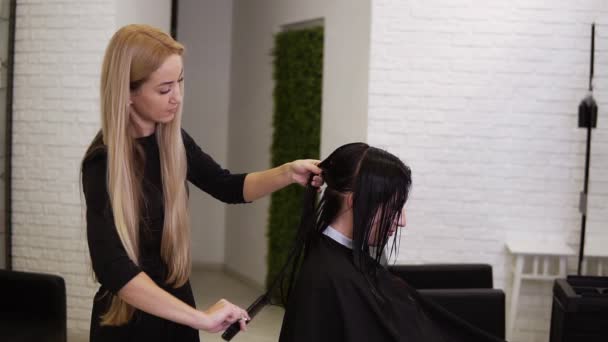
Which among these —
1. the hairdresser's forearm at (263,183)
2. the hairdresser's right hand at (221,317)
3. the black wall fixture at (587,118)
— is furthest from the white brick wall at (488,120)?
the hairdresser's right hand at (221,317)

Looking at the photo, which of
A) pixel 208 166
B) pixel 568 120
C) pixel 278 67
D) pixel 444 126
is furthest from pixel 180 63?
pixel 278 67

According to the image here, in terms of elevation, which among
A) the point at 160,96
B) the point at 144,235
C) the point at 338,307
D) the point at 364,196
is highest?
the point at 160,96

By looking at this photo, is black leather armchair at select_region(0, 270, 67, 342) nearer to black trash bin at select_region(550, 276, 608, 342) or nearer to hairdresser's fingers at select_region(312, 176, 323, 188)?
hairdresser's fingers at select_region(312, 176, 323, 188)

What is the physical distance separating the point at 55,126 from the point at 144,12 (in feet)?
2.98

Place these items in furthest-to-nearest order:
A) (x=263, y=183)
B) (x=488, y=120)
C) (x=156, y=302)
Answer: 1. (x=488, y=120)
2. (x=263, y=183)
3. (x=156, y=302)

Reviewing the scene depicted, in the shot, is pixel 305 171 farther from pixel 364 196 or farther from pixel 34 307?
pixel 34 307

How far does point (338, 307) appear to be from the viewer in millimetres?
1960

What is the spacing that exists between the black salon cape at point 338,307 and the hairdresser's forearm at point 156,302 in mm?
349

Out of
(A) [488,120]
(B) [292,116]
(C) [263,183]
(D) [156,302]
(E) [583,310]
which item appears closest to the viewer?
(D) [156,302]

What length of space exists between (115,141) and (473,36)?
3.12 m

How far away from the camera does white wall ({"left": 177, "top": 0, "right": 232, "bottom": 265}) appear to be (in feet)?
22.0

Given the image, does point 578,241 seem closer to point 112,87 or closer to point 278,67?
point 278,67

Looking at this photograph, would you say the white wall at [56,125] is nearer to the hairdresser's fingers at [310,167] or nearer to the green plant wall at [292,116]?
the green plant wall at [292,116]

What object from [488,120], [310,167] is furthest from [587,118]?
[310,167]
